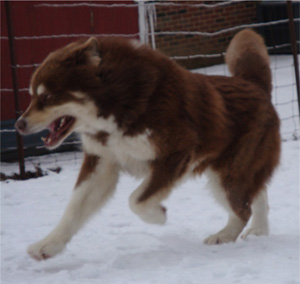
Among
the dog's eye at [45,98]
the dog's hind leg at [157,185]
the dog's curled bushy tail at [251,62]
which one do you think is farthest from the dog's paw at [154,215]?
the dog's curled bushy tail at [251,62]

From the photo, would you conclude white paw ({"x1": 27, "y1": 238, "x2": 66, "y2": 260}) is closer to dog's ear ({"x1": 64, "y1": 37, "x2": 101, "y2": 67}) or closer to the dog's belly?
the dog's belly

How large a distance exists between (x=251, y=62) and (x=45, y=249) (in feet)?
6.28

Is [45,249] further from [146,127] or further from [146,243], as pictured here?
[146,127]

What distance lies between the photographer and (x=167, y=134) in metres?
4.10

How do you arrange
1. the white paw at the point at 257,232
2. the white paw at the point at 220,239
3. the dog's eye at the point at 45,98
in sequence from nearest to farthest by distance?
the dog's eye at the point at 45,98 < the white paw at the point at 220,239 < the white paw at the point at 257,232

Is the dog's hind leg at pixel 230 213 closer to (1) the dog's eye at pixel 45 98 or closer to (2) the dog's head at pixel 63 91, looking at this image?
(2) the dog's head at pixel 63 91

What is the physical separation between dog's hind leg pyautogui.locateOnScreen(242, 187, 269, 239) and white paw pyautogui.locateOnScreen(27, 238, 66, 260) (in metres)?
1.28

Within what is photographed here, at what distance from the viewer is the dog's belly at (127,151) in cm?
407

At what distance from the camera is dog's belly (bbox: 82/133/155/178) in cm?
407

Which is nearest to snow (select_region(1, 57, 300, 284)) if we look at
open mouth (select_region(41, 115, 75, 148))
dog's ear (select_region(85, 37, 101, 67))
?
open mouth (select_region(41, 115, 75, 148))

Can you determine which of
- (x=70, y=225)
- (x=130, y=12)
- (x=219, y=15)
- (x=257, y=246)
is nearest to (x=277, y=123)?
(x=257, y=246)

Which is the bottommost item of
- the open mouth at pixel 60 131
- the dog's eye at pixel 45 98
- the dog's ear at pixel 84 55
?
the open mouth at pixel 60 131

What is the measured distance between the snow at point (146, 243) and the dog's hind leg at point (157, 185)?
32cm

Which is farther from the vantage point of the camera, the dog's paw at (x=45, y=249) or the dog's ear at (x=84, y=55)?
the dog's paw at (x=45, y=249)
